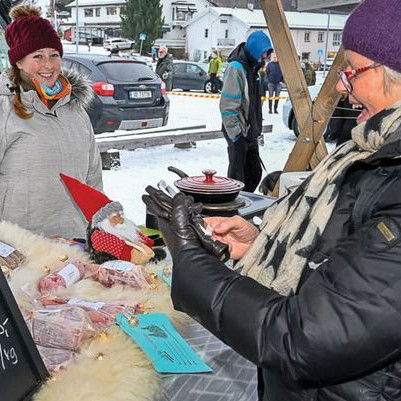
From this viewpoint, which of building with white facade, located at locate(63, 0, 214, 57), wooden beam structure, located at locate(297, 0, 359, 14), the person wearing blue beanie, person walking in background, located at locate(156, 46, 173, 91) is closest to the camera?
wooden beam structure, located at locate(297, 0, 359, 14)

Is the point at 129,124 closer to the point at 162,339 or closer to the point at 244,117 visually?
the point at 244,117

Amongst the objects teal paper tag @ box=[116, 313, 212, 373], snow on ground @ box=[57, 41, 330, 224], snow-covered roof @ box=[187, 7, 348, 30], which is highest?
snow-covered roof @ box=[187, 7, 348, 30]

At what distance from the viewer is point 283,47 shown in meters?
4.06

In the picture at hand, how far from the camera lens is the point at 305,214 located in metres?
1.06

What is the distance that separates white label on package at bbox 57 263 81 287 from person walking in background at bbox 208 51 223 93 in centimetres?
1717

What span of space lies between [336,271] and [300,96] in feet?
11.4

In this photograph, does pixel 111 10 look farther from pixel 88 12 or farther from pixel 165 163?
pixel 165 163

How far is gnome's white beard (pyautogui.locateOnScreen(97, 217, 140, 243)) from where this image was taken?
185 centimetres

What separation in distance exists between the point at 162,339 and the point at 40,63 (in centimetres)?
154

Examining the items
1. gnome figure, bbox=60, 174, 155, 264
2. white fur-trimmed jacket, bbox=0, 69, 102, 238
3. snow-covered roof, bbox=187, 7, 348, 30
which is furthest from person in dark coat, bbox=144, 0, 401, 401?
snow-covered roof, bbox=187, 7, 348, 30

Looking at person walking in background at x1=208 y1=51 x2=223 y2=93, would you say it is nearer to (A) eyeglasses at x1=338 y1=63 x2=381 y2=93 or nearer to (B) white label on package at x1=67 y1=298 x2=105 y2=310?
(B) white label on package at x1=67 y1=298 x2=105 y2=310

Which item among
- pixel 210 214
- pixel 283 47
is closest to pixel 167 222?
pixel 210 214

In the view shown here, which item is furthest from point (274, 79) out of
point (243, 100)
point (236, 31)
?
point (236, 31)

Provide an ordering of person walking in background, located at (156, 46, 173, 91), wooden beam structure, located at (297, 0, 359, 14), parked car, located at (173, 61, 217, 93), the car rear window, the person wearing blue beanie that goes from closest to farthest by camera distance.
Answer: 1. wooden beam structure, located at (297, 0, 359, 14)
2. the person wearing blue beanie
3. the car rear window
4. person walking in background, located at (156, 46, 173, 91)
5. parked car, located at (173, 61, 217, 93)
